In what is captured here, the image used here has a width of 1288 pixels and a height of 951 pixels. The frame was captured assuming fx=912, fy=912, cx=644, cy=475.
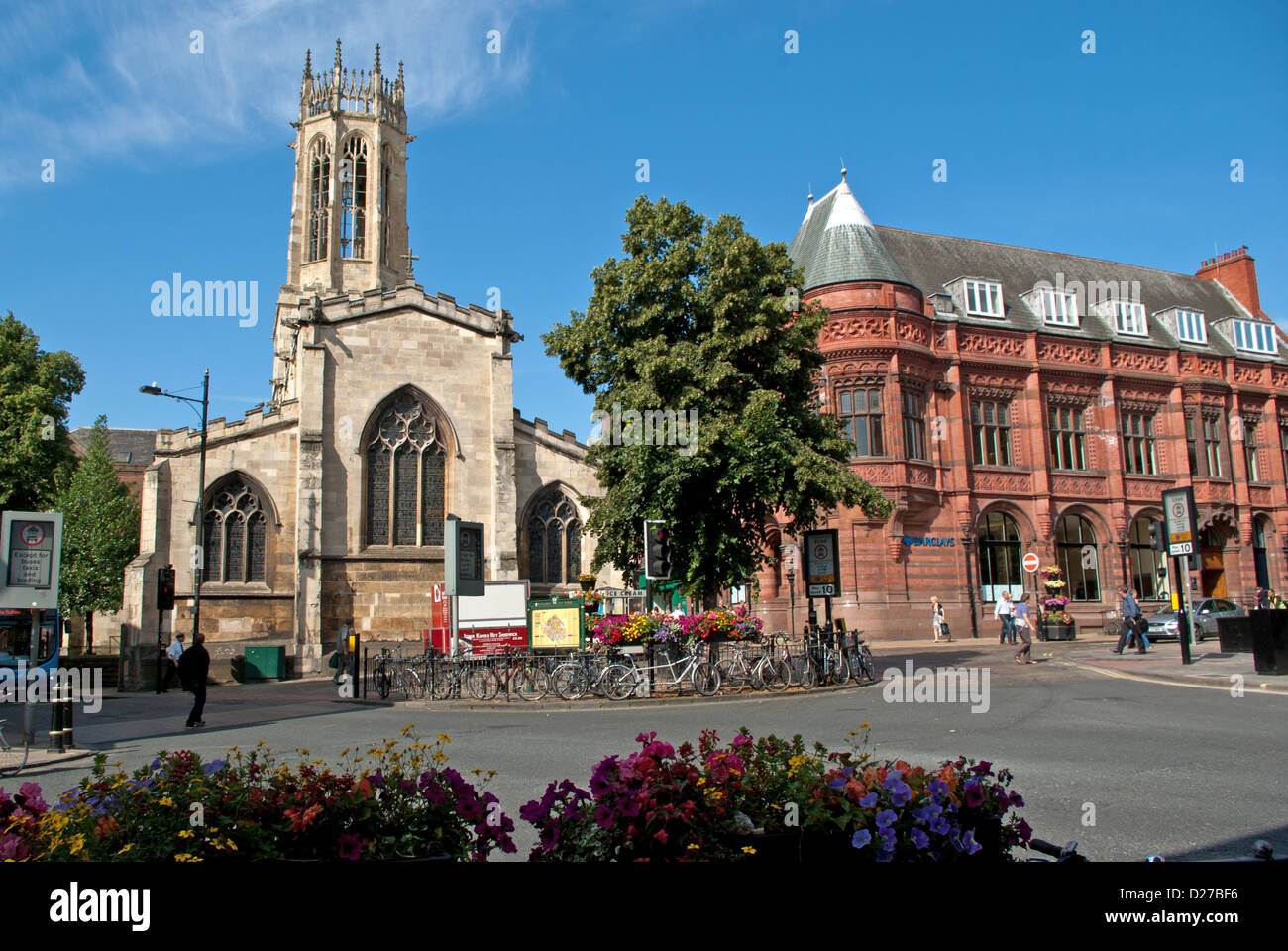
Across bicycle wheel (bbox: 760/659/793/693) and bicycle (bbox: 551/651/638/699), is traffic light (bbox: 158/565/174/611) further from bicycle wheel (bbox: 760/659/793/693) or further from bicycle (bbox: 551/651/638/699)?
bicycle wheel (bbox: 760/659/793/693)

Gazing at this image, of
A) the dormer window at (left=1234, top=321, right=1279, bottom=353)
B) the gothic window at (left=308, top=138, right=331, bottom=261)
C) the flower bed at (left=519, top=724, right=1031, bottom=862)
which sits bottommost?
the flower bed at (left=519, top=724, right=1031, bottom=862)

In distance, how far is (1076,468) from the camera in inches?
1527

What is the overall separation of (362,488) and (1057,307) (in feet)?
102

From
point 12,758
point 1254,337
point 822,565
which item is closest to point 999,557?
point 822,565

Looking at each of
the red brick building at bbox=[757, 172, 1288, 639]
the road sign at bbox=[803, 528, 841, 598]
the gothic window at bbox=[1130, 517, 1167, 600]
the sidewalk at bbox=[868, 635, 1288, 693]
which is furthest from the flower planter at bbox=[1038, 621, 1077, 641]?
the road sign at bbox=[803, 528, 841, 598]

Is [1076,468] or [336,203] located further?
[336,203]

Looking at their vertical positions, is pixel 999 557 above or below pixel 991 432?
below

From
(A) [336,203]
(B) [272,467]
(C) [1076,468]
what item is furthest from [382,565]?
(C) [1076,468]

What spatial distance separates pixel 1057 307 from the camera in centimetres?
4125

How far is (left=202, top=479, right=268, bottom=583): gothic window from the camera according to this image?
30.6 metres

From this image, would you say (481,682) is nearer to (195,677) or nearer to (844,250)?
(195,677)

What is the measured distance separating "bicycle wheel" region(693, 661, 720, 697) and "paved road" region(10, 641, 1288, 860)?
24.0 inches
